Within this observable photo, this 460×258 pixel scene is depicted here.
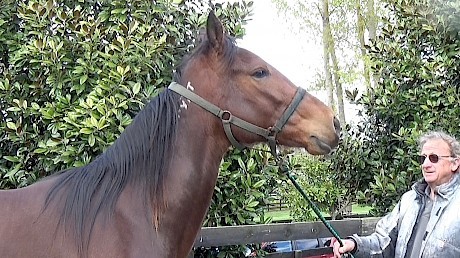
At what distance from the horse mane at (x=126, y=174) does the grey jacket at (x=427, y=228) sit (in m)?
1.40

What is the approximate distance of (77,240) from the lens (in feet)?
7.64

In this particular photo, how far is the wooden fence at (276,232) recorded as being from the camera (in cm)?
427

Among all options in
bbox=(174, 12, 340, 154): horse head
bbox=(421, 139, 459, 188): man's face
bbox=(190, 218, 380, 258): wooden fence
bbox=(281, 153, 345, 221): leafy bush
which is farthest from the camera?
bbox=(281, 153, 345, 221): leafy bush

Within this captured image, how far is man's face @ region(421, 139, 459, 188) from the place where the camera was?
9.80 ft

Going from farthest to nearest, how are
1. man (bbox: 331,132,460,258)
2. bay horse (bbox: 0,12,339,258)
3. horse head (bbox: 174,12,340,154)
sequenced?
man (bbox: 331,132,460,258) < horse head (bbox: 174,12,340,154) < bay horse (bbox: 0,12,339,258)

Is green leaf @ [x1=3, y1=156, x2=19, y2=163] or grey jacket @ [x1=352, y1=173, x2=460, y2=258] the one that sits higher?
grey jacket @ [x1=352, y1=173, x2=460, y2=258]

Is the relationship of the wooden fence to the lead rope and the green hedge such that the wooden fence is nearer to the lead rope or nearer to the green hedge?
the lead rope

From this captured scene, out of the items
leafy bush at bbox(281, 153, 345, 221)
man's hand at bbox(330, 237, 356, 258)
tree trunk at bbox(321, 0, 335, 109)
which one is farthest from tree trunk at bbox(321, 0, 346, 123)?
man's hand at bbox(330, 237, 356, 258)

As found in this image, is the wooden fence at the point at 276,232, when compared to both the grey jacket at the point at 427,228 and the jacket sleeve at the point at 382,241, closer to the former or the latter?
the jacket sleeve at the point at 382,241

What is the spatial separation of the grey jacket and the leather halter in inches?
41.4

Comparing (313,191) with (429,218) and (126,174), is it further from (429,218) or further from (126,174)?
(126,174)

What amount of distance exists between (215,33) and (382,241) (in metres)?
1.67

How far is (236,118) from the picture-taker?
256cm

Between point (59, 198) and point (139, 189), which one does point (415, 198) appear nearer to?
point (139, 189)
